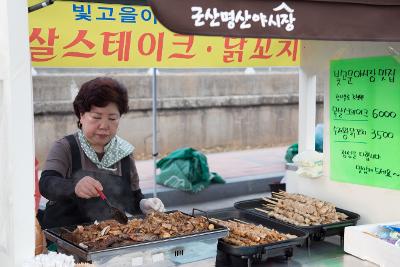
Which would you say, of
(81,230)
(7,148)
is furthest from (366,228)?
(7,148)

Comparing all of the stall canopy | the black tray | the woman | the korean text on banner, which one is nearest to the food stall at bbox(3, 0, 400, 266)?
the stall canopy

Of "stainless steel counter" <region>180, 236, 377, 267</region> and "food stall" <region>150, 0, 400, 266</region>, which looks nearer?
"food stall" <region>150, 0, 400, 266</region>

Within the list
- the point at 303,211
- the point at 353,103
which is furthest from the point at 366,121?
the point at 303,211

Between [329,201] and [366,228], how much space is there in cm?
70

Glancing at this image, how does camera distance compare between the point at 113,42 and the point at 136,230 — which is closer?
the point at 136,230

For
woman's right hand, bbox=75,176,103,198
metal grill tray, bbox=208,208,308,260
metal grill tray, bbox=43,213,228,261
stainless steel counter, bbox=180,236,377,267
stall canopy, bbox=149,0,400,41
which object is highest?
stall canopy, bbox=149,0,400,41

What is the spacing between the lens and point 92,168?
4020 millimetres

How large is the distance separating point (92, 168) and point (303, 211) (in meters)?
1.53

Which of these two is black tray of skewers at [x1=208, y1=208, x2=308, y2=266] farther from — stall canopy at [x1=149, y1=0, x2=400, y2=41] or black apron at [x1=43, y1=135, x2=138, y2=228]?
stall canopy at [x1=149, y1=0, x2=400, y2=41]

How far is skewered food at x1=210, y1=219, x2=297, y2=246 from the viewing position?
9.76ft

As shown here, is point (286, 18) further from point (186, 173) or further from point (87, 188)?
point (186, 173)

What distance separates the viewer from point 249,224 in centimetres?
337

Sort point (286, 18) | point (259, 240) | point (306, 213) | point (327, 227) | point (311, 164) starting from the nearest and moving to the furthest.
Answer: point (286, 18), point (259, 240), point (327, 227), point (306, 213), point (311, 164)

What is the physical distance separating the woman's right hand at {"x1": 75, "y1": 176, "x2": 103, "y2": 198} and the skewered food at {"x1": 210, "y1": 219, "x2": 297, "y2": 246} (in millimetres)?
938
